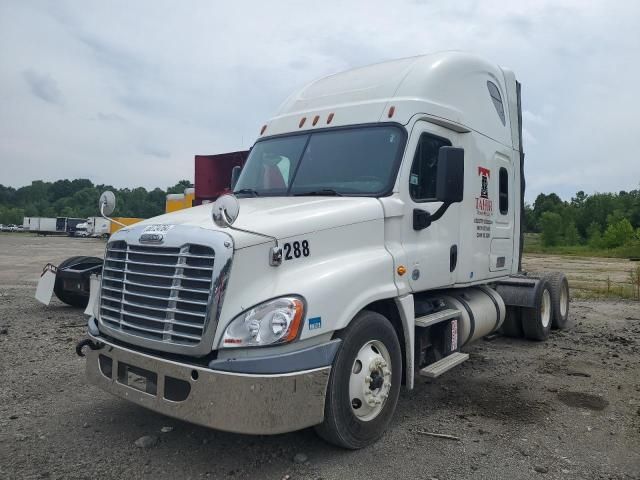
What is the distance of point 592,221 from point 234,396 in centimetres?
9212

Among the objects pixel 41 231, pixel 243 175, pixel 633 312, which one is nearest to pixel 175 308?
pixel 243 175

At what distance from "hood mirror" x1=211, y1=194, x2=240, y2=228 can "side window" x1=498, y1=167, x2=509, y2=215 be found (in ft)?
14.3

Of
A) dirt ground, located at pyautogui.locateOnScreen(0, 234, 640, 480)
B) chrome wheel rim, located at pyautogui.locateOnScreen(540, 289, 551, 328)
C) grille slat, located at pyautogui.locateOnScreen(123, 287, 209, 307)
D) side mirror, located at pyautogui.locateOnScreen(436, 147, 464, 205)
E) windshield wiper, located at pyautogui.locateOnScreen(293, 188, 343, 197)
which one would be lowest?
dirt ground, located at pyautogui.locateOnScreen(0, 234, 640, 480)

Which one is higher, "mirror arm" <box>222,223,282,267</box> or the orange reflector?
"mirror arm" <box>222,223,282,267</box>

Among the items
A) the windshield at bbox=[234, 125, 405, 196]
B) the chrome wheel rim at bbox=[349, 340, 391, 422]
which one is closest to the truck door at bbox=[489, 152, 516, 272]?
the windshield at bbox=[234, 125, 405, 196]

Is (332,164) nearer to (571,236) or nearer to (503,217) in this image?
(503,217)

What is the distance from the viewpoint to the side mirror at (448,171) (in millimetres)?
4426

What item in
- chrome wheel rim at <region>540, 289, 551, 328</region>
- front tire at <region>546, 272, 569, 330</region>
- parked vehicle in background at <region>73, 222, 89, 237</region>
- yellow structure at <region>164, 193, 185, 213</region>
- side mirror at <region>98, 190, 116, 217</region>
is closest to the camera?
side mirror at <region>98, 190, 116, 217</region>

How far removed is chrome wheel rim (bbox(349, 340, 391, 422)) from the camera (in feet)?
13.0

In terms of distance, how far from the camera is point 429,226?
4965 millimetres

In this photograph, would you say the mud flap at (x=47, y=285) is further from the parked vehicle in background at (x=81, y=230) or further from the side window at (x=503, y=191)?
the parked vehicle in background at (x=81, y=230)

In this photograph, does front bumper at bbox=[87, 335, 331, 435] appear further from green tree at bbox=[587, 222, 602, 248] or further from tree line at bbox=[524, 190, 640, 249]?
green tree at bbox=[587, 222, 602, 248]

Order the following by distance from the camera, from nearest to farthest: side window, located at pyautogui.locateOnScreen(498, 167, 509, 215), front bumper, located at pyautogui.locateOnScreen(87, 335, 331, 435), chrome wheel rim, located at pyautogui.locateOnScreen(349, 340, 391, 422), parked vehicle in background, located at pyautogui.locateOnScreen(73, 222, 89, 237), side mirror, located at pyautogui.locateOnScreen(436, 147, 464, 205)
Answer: front bumper, located at pyautogui.locateOnScreen(87, 335, 331, 435) < chrome wheel rim, located at pyautogui.locateOnScreen(349, 340, 391, 422) < side mirror, located at pyautogui.locateOnScreen(436, 147, 464, 205) < side window, located at pyautogui.locateOnScreen(498, 167, 509, 215) < parked vehicle in background, located at pyautogui.locateOnScreen(73, 222, 89, 237)

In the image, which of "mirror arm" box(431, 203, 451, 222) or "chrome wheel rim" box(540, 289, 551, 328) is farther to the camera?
"chrome wheel rim" box(540, 289, 551, 328)
